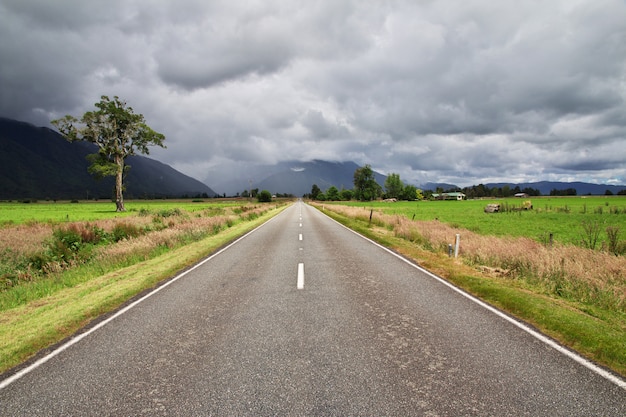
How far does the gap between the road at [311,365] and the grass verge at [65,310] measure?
0.57 m

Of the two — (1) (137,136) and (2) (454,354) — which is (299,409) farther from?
(1) (137,136)

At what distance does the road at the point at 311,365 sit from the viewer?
3217mm

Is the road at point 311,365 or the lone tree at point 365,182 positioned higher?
the lone tree at point 365,182

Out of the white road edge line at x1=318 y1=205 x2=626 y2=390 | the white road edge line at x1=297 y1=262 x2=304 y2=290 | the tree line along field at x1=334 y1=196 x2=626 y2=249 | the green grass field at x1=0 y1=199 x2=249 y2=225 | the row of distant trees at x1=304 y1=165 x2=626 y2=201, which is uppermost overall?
the row of distant trees at x1=304 y1=165 x2=626 y2=201

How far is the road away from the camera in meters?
3.22

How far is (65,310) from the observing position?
6.45 metres

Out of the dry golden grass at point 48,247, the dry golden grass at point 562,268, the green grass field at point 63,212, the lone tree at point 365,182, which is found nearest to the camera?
the dry golden grass at point 562,268

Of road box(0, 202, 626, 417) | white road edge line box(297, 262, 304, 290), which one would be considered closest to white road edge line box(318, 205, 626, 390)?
road box(0, 202, 626, 417)

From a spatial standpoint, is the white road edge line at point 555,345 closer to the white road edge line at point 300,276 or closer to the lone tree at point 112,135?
the white road edge line at point 300,276

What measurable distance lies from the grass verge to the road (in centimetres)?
57

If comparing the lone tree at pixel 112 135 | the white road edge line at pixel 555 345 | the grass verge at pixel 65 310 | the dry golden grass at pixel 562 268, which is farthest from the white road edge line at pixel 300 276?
the lone tree at pixel 112 135

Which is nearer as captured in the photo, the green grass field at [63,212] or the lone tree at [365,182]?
the green grass field at [63,212]

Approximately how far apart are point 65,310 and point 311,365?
5810 millimetres

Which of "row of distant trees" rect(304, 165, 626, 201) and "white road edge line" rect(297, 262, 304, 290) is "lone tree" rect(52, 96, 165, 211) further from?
"row of distant trees" rect(304, 165, 626, 201)
